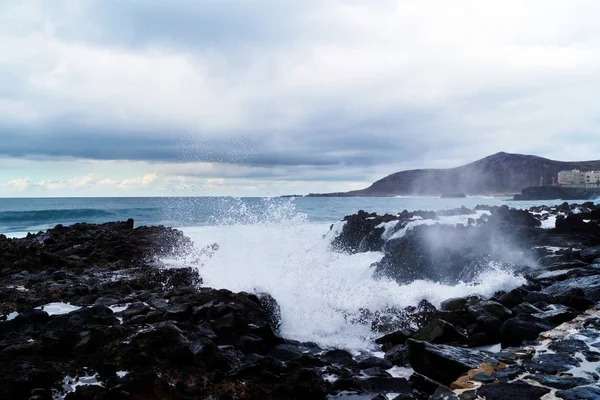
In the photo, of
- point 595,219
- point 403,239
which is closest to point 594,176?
point 595,219

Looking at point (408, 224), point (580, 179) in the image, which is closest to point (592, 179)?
point (580, 179)

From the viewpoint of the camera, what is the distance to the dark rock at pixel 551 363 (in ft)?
18.3

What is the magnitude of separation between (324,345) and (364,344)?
70 centimetres

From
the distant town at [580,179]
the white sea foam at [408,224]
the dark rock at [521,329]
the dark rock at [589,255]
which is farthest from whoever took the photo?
the distant town at [580,179]

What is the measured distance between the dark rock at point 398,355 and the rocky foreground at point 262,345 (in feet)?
0.06

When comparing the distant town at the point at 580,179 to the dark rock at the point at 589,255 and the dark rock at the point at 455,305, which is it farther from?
the dark rock at the point at 455,305

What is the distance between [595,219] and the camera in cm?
1894

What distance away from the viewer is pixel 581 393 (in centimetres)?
486

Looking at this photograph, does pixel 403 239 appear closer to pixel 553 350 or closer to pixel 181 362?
pixel 553 350

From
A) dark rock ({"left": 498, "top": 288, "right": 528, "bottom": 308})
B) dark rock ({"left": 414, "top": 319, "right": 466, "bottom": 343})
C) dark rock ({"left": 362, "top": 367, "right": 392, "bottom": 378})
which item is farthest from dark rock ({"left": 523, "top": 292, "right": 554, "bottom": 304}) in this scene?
dark rock ({"left": 362, "top": 367, "right": 392, "bottom": 378})

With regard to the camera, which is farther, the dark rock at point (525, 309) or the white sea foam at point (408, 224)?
the white sea foam at point (408, 224)

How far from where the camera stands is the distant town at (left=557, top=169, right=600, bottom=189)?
9069 centimetres

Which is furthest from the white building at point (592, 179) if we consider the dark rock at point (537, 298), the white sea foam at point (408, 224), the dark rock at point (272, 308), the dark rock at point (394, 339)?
the dark rock at point (272, 308)

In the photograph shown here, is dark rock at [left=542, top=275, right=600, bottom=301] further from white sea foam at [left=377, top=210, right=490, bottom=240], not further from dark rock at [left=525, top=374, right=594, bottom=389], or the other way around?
white sea foam at [left=377, top=210, right=490, bottom=240]
